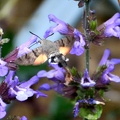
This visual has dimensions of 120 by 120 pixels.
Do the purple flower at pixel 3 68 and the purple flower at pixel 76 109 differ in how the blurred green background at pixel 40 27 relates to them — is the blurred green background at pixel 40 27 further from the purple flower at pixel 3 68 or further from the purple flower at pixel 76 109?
the purple flower at pixel 3 68

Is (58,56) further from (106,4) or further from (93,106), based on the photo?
(106,4)

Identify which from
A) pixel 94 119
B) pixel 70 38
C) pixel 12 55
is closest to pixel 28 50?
pixel 12 55

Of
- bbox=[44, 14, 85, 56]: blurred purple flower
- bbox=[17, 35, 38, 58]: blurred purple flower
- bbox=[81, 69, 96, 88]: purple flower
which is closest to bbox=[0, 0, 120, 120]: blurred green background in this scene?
bbox=[44, 14, 85, 56]: blurred purple flower

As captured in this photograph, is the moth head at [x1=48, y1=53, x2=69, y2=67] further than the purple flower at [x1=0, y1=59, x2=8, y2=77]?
Yes

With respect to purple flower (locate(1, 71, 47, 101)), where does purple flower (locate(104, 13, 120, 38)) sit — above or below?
below

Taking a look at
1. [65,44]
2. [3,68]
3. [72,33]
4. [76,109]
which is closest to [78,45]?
[65,44]

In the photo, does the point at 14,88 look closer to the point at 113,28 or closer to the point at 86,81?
the point at 86,81

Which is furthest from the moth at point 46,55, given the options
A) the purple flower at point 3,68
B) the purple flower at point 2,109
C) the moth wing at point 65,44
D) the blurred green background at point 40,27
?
the blurred green background at point 40,27

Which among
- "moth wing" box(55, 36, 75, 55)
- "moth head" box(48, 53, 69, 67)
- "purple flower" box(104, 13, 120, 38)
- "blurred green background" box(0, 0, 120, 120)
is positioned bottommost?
"blurred green background" box(0, 0, 120, 120)

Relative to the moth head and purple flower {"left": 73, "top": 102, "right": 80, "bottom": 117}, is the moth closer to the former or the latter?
the moth head

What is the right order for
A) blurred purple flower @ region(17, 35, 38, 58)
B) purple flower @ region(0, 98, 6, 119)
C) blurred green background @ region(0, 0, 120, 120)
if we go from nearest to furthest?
purple flower @ region(0, 98, 6, 119), blurred purple flower @ region(17, 35, 38, 58), blurred green background @ region(0, 0, 120, 120)
